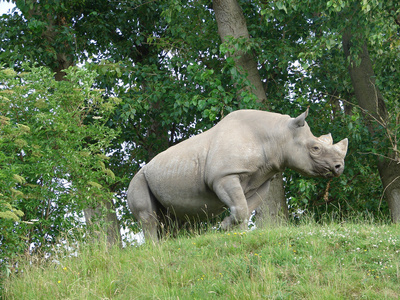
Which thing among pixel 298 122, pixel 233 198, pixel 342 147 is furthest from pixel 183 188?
pixel 342 147

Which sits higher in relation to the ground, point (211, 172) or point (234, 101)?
point (234, 101)

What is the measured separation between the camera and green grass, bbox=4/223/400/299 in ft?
19.8

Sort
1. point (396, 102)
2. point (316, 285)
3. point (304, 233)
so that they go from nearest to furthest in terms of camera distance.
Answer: point (316, 285) < point (304, 233) < point (396, 102)

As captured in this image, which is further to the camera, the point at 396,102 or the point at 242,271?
the point at 396,102

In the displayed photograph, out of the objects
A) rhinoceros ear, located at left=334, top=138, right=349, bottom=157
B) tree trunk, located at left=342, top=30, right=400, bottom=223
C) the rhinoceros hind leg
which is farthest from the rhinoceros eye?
tree trunk, located at left=342, top=30, right=400, bottom=223

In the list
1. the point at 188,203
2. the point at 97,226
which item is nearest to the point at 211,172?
the point at 188,203

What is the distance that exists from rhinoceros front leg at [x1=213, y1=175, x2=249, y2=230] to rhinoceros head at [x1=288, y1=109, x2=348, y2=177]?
3.34 ft

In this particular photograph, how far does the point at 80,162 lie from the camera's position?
9125 mm

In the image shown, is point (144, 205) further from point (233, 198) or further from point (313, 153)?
point (313, 153)

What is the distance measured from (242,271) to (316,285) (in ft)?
2.91

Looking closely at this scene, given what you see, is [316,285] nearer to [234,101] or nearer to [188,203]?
[188,203]

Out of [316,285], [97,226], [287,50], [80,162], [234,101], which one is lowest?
[316,285]

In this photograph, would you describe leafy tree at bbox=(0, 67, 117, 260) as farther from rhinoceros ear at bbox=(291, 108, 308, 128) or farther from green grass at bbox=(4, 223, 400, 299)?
rhinoceros ear at bbox=(291, 108, 308, 128)

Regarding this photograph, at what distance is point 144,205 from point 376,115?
22.8 feet
